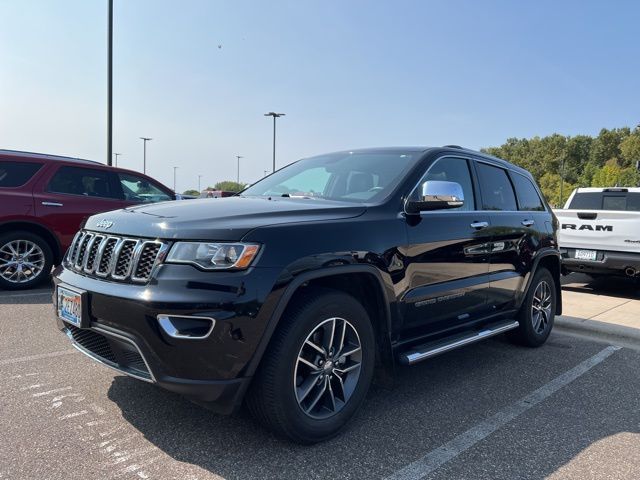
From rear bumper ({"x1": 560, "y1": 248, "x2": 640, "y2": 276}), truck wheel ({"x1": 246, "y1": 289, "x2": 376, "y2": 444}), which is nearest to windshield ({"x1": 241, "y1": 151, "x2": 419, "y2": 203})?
truck wheel ({"x1": 246, "y1": 289, "x2": 376, "y2": 444})

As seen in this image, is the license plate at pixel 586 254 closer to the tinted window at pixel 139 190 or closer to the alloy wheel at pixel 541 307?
the alloy wheel at pixel 541 307

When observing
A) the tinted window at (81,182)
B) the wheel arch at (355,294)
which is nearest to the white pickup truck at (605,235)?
the wheel arch at (355,294)

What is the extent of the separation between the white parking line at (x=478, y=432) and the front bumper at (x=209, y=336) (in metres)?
0.96

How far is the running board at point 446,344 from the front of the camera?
3.36 metres

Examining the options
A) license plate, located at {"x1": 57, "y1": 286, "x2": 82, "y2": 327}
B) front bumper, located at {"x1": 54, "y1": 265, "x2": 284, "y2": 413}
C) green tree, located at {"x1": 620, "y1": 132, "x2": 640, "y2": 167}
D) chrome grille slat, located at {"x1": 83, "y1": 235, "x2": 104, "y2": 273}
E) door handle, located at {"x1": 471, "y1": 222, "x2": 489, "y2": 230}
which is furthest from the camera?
green tree, located at {"x1": 620, "y1": 132, "x2": 640, "y2": 167}

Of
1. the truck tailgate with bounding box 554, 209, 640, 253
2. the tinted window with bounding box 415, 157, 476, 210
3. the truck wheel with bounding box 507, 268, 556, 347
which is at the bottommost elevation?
the truck wheel with bounding box 507, 268, 556, 347

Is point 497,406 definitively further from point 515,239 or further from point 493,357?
point 515,239

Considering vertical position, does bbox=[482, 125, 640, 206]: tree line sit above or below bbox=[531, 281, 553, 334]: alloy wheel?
above

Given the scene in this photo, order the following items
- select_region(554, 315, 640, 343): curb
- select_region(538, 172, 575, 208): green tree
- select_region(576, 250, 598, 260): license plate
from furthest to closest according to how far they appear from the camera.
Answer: select_region(538, 172, 575, 208): green tree → select_region(576, 250, 598, 260): license plate → select_region(554, 315, 640, 343): curb

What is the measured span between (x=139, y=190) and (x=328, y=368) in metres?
6.01

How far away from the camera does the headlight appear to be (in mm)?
2596

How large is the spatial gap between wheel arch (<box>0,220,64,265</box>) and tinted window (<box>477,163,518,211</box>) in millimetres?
5476

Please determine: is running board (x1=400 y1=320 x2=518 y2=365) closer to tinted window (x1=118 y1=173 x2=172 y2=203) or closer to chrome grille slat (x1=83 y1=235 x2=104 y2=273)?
chrome grille slat (x1=83 y1=235 x2=104 y2=273)

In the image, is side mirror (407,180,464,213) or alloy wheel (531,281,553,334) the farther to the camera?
alloy wheel (531,281,553,334)
